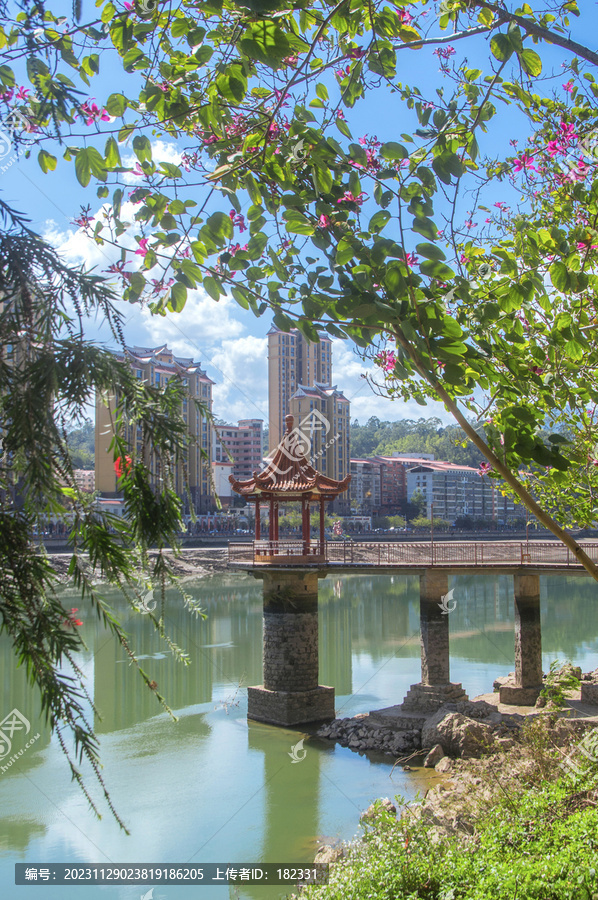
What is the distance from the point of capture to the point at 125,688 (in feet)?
45.2

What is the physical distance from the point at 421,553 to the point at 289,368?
1322 inches

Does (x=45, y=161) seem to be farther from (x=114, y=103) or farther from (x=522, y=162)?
(x=522, y=162)

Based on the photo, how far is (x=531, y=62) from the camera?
269cm

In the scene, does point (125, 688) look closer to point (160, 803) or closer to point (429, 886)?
point (160, 803)

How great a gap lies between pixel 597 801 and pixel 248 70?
3.88 metres

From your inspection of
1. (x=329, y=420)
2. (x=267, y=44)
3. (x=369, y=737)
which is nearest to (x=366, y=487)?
(x=329, y=420)

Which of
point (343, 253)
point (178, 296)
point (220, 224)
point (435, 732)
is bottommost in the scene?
point (435, 732)

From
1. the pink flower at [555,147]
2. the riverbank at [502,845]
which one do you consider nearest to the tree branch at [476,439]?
the riverbank at [502,845]

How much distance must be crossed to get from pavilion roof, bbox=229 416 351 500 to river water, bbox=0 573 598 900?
12.5 feet

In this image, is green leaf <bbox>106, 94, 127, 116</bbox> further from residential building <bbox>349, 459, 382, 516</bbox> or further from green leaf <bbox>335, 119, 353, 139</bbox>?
residential building <bbox>349, 459, 382, 516</bbox>

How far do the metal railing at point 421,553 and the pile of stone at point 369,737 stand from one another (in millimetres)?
2645

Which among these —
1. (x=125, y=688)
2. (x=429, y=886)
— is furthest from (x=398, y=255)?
(x=125, y=688)

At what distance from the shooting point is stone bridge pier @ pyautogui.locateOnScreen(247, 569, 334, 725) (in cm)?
1122

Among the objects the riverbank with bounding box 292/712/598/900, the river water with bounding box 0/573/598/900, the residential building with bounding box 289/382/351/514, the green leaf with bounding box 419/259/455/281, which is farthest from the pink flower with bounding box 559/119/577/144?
the residential building with bounding box 289/382/351/514
